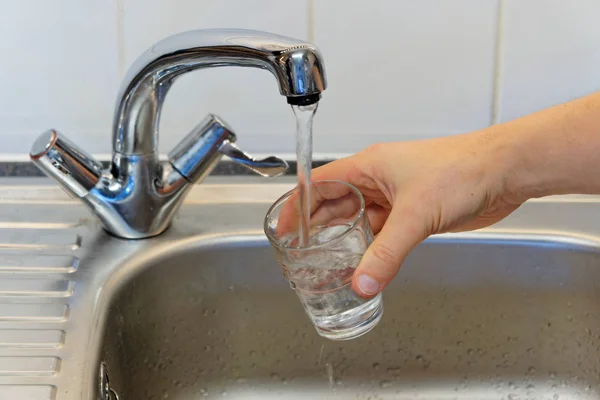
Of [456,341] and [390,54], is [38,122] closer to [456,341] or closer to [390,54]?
[390,54]

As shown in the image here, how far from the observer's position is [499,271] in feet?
2.26

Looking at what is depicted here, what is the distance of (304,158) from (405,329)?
0.30 metres

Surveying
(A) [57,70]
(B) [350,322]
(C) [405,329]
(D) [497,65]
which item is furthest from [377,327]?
(A) [57,70]

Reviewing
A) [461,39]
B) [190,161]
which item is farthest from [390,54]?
[190,161]

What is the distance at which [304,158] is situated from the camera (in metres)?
0.48

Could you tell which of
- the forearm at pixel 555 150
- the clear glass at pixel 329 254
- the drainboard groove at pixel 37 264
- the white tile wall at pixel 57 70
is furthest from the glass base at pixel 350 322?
the white tile wall at pixel 57 70

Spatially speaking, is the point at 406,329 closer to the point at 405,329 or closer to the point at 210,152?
the point at 405,329

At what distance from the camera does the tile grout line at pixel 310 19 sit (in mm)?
717

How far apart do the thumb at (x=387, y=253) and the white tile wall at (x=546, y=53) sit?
313 mm

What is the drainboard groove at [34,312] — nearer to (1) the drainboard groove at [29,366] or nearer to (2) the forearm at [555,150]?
(1) the drainboard groove at [29,366]

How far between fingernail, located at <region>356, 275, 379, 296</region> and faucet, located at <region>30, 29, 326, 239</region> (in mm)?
169

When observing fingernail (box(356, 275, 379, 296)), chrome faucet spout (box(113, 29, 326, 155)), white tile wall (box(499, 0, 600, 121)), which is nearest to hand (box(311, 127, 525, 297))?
fingernail (box(356, 275, 379, 296))

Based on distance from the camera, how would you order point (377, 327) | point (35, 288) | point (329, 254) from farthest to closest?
point (377, 327) → point (35, 288) → point (329, 254)

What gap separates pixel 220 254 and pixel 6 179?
0.28 meters
